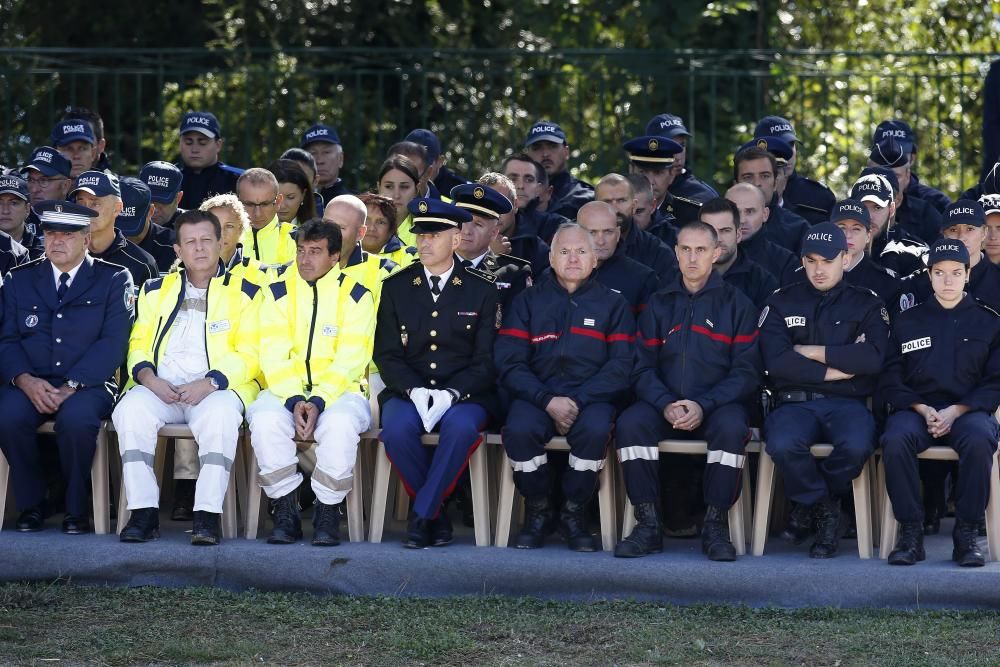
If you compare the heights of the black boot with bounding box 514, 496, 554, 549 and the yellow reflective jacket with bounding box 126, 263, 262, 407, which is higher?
the yellow reflective jacket with bounding box 126, 263, 262, 407

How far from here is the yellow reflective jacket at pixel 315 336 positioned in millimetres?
7590

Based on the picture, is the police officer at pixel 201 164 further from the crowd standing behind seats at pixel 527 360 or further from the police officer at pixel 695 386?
the police officer at pixel 695 386

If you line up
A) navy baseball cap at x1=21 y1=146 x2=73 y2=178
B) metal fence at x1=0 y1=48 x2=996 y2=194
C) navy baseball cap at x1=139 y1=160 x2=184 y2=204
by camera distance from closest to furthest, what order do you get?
navy baseball cap at x1=139 y1=160 x2=184 y2=204, navy baseball cap at x1=21 y1=146 x2=73 y2=178, metal fence at x1=0 y1=48 x2=996 y2=194

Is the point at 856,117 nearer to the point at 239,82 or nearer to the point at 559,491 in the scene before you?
the point at 239,82

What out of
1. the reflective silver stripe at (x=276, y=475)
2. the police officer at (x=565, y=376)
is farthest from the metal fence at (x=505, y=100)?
the reflective silver stripe at (x=276, y=475)

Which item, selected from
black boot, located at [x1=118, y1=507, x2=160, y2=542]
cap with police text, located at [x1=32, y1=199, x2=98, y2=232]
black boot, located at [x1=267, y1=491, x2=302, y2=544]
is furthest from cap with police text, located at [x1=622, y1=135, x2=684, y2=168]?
black boot, located at [x1=118, y1=507, x2=160, y2=542]

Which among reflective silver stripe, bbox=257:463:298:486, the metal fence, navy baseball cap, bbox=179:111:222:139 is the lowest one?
reflective silver stripe, bbox=257:463:298:486

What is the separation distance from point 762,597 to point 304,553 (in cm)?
200

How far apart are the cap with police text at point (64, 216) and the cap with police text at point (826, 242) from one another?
3.43 m

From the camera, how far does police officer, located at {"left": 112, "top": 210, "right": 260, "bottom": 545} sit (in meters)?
7.37

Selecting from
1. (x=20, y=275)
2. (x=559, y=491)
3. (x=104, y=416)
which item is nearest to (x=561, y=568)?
(x=559, y=491)

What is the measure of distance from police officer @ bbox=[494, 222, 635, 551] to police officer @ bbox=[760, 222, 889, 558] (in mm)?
715

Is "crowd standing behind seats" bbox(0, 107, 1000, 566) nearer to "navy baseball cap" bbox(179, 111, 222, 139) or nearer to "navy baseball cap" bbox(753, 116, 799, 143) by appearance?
"navy baseball cap" bbox(753, 116, 799, 143)

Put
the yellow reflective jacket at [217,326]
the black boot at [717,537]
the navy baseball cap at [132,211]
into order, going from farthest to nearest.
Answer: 1. the navy baseball cap at [132,211]
2. the yellow reflective jacket at [217,326]
3. the black boot at [717,537]
